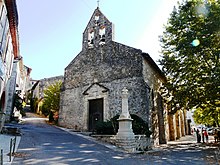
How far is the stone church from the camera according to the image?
A: 15.4 meters

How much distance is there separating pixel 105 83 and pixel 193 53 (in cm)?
708

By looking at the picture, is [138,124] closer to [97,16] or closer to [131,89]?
[131,89]

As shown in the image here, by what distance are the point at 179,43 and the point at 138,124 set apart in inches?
234

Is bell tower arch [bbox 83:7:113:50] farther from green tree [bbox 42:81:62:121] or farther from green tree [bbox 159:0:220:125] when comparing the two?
green tree [bbox 42:81:62:121]

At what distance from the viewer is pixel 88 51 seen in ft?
61.8

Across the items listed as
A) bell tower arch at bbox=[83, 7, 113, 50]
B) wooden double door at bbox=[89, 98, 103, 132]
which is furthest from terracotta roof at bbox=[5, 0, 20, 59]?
wooden double door at bbox=[89, 98, 103, 132]

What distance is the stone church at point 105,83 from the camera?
50.6 feet

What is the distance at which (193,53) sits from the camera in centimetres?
1347

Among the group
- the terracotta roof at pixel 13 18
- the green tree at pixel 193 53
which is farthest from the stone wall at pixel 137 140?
the terracotta roof at pixel 13 18

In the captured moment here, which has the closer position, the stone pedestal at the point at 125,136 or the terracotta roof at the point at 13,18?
the terracotta roof at the point at 13,18

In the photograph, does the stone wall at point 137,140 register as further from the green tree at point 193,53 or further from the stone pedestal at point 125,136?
the green tree at point 193,53

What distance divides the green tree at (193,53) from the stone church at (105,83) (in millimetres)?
1891

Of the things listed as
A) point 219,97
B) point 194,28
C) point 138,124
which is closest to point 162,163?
point 138,124

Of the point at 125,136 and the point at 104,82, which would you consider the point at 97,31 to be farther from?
the point at 125,136
